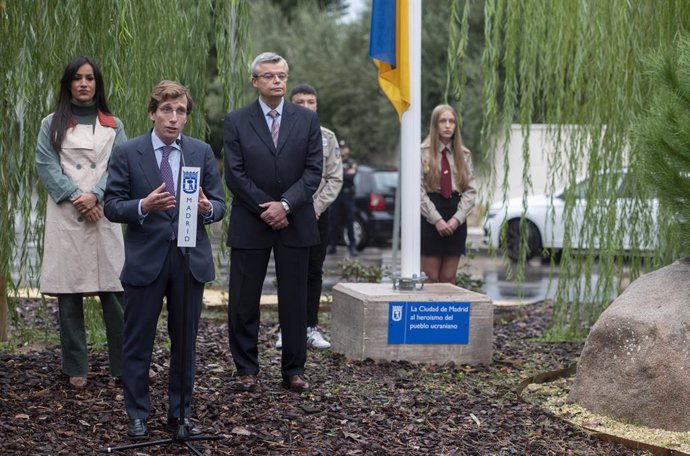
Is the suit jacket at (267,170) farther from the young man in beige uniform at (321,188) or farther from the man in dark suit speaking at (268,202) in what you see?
the young man in beige uniform at (321,188)

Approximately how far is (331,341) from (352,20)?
27744 millimetres

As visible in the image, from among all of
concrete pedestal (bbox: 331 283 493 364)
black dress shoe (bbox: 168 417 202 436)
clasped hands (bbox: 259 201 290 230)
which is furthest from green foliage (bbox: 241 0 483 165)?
black dress shoe (bbox: 168 417 202 436)

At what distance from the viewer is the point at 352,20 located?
3588 centimetres

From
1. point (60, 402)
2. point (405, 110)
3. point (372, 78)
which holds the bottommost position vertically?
point (60, 402)

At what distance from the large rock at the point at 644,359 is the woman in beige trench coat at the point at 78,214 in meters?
2.93

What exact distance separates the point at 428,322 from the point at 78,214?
105 inches

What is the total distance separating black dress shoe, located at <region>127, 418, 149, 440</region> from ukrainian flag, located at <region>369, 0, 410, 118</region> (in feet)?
11.8

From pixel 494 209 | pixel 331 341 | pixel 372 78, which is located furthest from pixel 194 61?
pixel 372 78

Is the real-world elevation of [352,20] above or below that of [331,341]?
above

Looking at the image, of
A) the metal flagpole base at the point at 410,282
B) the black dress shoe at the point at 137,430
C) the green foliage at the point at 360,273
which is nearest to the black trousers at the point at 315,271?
the metal flagpole base at the point at 410,282

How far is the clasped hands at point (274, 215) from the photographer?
7.15 meters

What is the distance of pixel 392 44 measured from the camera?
8750 millimetres

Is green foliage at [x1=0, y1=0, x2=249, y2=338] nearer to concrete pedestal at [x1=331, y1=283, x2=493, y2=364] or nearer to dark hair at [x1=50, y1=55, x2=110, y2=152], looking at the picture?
dark hair at [x1=50, y1=55, x2=110, y2=152]

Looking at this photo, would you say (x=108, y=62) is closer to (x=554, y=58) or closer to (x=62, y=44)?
(x=62, y=44)
